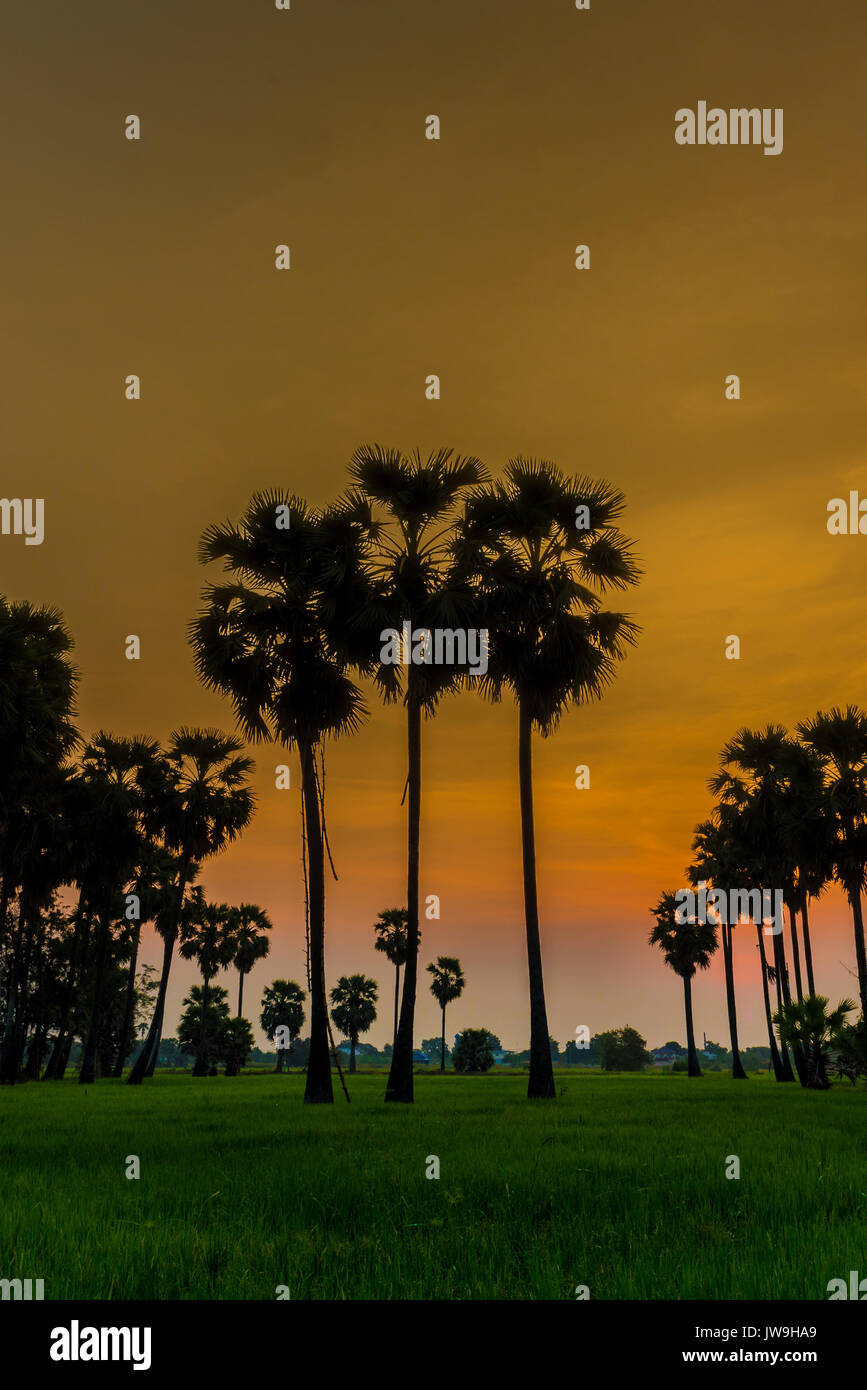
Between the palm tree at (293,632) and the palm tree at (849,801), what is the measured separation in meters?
18.0

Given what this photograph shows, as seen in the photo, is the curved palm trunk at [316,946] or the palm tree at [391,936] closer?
the curved palm trunk at [316,946]

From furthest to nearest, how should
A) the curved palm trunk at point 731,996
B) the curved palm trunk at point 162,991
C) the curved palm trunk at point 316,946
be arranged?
the curved palm trunk at point 731,996, the curved palm trunk at point 162,991, the curved palm trunk at point 316,946

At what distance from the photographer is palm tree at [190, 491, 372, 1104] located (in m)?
26.2

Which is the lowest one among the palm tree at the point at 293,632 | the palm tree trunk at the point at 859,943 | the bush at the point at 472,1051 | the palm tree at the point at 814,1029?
the bush at the point at 472,1051

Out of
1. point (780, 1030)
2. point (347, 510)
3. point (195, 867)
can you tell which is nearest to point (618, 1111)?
point (347, 510)

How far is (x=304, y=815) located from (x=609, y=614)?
1067 cm

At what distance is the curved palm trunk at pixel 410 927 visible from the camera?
82.7ft

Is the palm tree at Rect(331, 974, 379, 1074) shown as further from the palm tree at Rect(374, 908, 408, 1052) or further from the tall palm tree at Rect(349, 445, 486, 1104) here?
the tall palm tree at Rect(349, 445, 486, 1104)

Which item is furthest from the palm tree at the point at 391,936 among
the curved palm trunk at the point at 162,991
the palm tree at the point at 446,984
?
the curved palm trunk at the point at 162,991

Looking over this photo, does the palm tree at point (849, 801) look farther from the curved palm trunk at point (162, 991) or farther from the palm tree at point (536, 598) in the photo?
the curved palm trunk at point (162, 991)

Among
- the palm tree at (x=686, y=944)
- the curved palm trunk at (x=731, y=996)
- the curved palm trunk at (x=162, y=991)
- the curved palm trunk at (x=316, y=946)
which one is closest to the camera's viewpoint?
the curved palm trunk at (x=316, y=946)

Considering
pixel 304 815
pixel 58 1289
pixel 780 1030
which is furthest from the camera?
pixel 780 1030

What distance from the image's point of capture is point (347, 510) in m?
26.6
